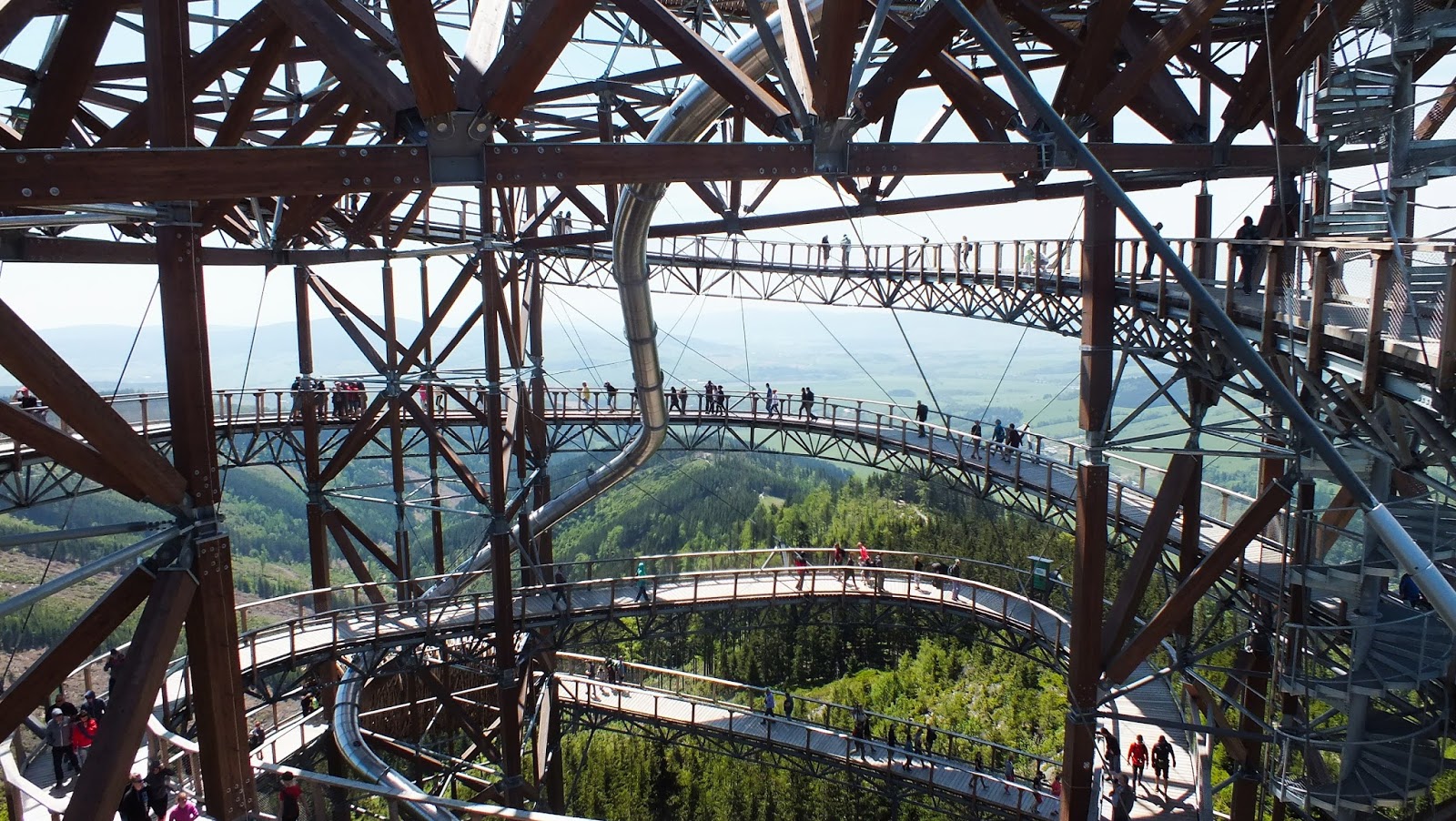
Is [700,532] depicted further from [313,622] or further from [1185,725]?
[1185,725]

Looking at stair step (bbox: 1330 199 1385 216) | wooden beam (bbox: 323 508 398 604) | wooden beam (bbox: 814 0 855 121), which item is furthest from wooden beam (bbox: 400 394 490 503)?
stair step (bbox: 1330 199 1385 216)

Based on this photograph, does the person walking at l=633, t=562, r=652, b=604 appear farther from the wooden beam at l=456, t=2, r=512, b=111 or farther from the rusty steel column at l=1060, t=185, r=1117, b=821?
the wooden beam at l=456, t=2, r=512, b=111

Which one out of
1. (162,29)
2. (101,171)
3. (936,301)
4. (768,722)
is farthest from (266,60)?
(936,301)

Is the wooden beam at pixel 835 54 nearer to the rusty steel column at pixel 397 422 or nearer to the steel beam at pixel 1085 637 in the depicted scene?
the steel beam at pixel 1085 637

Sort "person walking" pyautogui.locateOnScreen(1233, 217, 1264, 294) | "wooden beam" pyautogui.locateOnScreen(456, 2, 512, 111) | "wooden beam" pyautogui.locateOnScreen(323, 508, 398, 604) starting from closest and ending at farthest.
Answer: "wooden beam" pyautogui.locateOnScreen(456, 2, 512, 111) < "person walking" pyautogui.locateOnScreen(1233, 217, 1264, 294) < "wooden beam" pyautogui.locateOnScreen(323, 508, 398, 604)

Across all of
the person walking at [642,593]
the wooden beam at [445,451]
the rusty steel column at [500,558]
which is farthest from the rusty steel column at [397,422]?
the person walking at [642,593]
